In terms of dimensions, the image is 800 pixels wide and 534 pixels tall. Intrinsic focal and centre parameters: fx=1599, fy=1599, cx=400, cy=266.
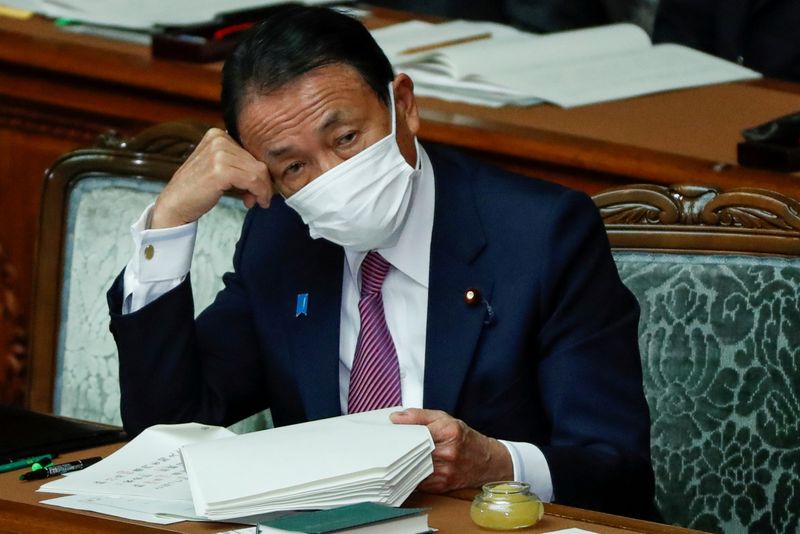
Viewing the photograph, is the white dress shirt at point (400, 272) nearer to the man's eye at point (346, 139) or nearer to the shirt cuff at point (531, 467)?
the man's eye at point (346, 139)

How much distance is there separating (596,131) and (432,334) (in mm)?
1080

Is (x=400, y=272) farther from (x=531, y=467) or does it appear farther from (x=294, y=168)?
(x=531, y=467)

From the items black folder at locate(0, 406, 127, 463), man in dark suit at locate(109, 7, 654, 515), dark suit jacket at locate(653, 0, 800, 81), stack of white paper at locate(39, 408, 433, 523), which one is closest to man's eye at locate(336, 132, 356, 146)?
man in dark suit at locate(109, 7, 654, 515)

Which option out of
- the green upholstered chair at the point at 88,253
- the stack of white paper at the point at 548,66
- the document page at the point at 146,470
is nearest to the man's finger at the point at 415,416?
the document page at the point at 146,470

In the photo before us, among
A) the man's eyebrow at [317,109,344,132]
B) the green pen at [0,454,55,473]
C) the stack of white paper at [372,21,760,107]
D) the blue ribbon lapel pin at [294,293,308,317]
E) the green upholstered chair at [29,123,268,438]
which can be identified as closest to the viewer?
the green pen at [0,454,55,473]

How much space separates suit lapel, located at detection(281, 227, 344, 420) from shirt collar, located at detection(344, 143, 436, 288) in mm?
117

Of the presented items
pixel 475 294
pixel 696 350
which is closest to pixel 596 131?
pixel 696 350

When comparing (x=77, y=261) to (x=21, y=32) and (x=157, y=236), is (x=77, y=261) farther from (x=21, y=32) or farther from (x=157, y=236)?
(x=21, y=32)

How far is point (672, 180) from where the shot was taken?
3.12 meters

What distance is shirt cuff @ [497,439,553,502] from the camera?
7.21 feet

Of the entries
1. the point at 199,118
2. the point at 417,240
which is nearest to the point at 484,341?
the point at 417,240

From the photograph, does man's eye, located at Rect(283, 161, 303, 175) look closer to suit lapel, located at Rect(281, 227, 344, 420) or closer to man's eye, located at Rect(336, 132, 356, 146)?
man's eye, located at Rect(336, 132, 356, 146)

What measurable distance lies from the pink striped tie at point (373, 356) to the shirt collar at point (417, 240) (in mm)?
27

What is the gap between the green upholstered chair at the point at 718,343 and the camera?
8.51 feet
